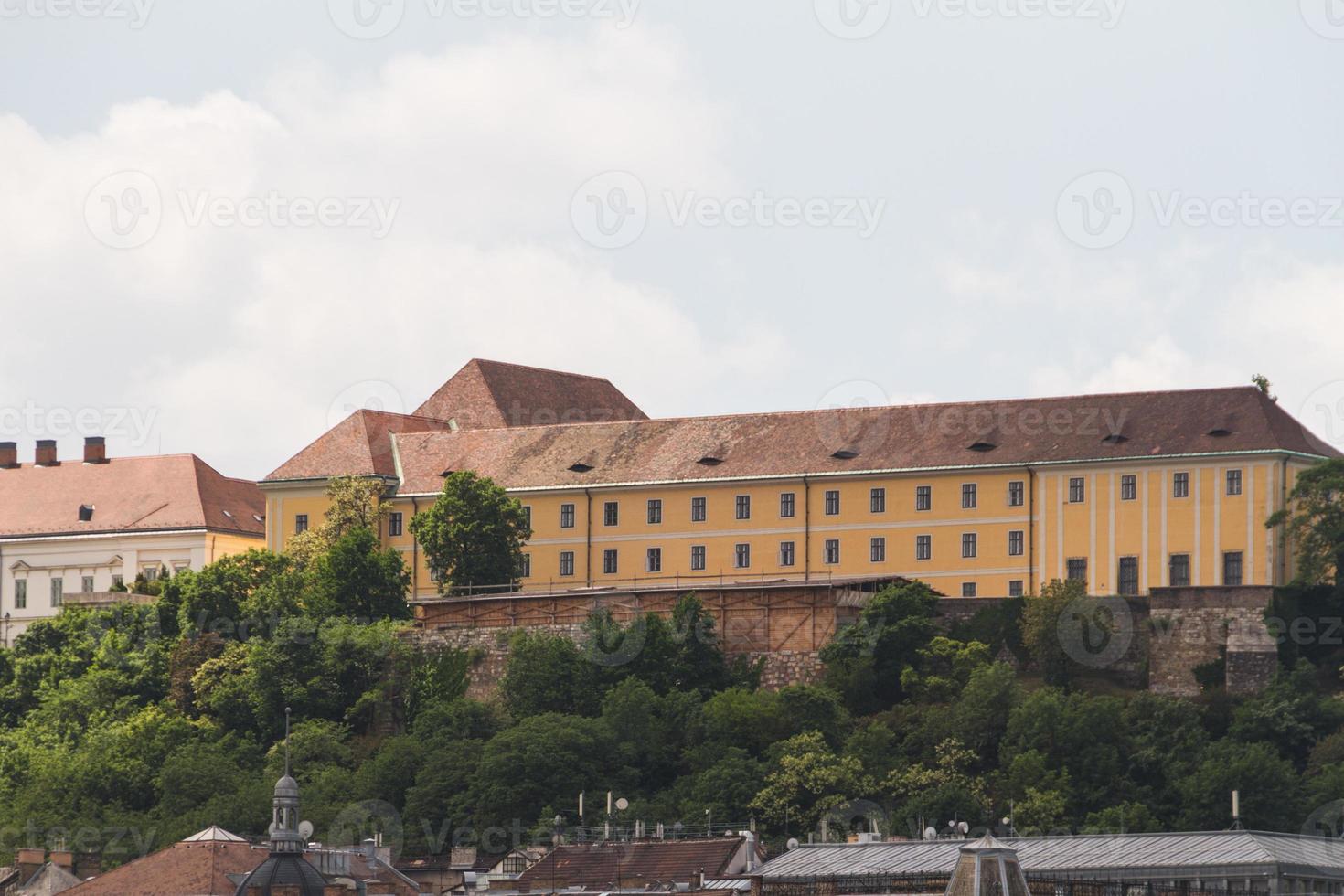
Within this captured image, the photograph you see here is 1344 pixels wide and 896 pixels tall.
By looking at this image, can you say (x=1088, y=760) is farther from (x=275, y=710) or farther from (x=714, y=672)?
(x=275, y=710)

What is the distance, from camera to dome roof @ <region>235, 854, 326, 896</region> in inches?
2908

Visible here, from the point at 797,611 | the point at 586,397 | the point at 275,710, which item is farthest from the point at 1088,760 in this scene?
the point at 586,397

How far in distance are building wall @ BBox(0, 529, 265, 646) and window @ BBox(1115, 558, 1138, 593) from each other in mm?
40206

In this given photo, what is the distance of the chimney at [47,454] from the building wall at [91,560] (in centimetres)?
778

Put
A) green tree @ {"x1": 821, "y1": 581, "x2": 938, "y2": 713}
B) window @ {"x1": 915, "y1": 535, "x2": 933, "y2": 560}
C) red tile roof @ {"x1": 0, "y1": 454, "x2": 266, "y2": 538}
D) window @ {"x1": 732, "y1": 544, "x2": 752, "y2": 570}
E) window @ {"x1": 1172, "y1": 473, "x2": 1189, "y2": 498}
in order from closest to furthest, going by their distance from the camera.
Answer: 1. green tree @ {"x1": 821, "y1": 581, "x2": 938, "y2": 713}
2. window @ {"x1": 1172, "y1": 473, "x2": 1189, "y2": 498}
3. window @ {"x1": 915, "y1": 535, "x2": 933, "y2": 560}
4. window @ {"x1": 732, "y1": 544, "x2": 752, "y2": 570}
5. red tile roof @ {"x1": 0, "y1": 454, "x2": 266, "y2": 538}

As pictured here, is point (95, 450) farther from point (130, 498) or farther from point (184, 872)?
point (184, 872)

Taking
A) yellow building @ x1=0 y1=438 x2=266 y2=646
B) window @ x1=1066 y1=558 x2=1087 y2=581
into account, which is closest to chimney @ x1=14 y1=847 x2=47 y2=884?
yellow building @ x1=0 y1=438 x2=266 y2=646

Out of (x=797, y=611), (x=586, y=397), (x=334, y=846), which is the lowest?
(x=334, y=846)

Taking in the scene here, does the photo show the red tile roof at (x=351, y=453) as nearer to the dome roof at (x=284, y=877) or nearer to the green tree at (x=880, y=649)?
the green tree at (x=880, y=649)

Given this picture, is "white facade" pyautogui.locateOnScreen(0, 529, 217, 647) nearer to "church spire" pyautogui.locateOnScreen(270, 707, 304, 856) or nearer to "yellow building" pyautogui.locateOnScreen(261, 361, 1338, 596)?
"yellow building" pyautogui.locateOnScreen(261, 361, 1338, 596)

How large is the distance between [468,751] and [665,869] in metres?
21.3

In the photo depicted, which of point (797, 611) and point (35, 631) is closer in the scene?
point (797, 611)

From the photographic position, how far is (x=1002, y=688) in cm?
9675

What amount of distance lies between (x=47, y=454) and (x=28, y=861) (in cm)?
4755
